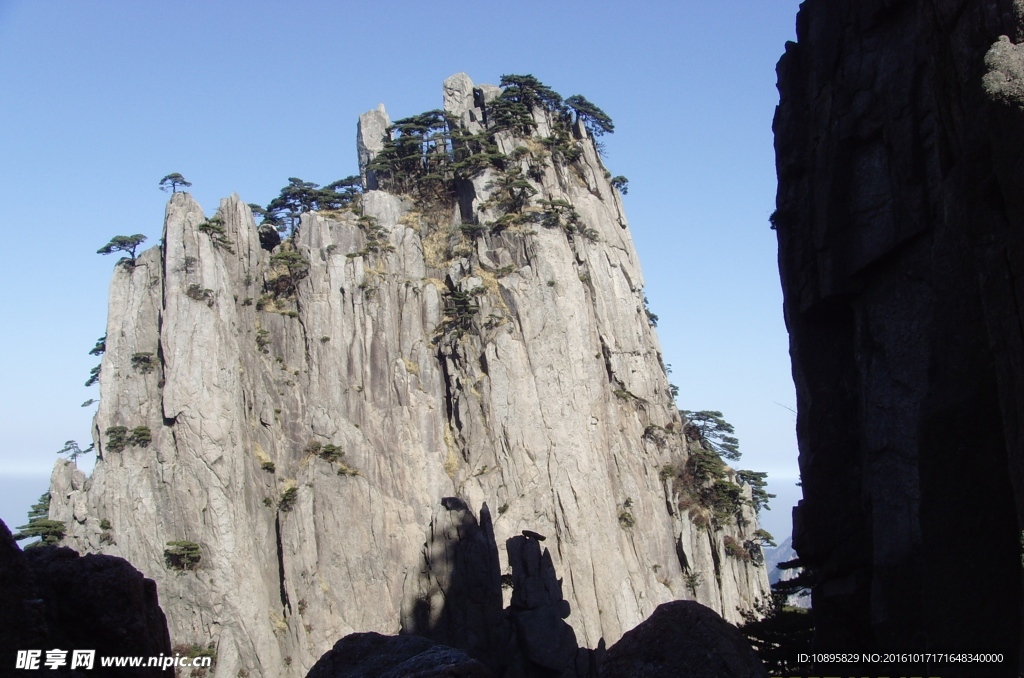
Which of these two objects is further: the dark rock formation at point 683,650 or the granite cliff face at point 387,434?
the granite cliff face at point 387,434

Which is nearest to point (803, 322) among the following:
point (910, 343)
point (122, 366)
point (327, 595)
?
point (910, 343)

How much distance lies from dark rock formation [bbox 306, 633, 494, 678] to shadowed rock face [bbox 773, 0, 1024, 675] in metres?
7.69

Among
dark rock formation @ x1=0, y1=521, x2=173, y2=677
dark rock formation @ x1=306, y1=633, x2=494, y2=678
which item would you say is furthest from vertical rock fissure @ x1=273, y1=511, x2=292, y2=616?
dark rock formation @ x1=0, y1=521, x2=173, y2=677

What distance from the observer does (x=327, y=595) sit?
53.6 m

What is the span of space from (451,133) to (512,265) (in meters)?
15.6

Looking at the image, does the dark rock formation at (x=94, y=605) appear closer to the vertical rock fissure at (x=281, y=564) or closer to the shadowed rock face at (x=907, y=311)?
the shadowed rock face at (x=907, y=311)

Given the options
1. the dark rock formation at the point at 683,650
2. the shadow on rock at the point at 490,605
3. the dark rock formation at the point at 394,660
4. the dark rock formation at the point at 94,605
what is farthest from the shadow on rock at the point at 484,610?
the dark rock formation at the point at 94,605

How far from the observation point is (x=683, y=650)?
38.9 ft

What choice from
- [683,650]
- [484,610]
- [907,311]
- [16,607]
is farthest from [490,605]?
[16,607]

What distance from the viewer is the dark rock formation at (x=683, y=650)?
11656 mm

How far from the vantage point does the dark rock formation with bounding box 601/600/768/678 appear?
11.7 meters

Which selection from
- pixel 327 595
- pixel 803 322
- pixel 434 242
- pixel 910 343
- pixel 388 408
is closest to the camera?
pixel 910 343

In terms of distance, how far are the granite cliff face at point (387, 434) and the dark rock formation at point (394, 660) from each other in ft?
108

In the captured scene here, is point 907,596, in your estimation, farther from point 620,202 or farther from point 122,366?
point 620,202
